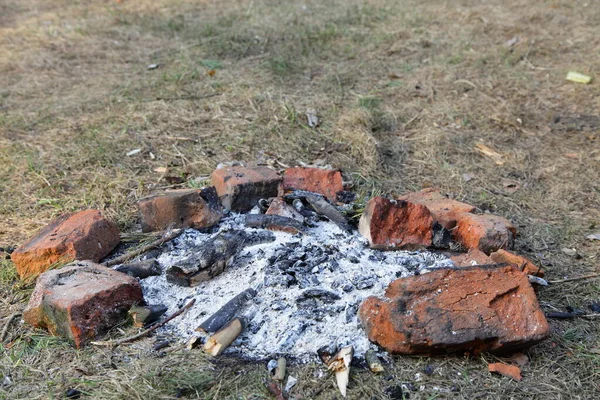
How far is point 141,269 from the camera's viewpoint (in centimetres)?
291


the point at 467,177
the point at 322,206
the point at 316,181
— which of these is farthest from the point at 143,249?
the point at 467,177

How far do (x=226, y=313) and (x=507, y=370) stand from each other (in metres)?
1.19

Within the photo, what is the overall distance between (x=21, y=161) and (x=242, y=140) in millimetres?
1498

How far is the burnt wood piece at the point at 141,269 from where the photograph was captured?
289 cm

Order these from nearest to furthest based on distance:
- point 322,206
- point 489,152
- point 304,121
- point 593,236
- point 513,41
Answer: point 322,206
point 593,236
point 489,152
point 304,121
point 513,41

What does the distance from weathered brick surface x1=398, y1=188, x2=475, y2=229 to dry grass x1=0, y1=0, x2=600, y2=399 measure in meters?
0.30

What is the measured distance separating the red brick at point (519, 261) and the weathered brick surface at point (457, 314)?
38cm

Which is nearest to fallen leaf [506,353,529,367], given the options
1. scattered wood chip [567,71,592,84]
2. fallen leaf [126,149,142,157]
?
fallen leaf [126,149,142,157]

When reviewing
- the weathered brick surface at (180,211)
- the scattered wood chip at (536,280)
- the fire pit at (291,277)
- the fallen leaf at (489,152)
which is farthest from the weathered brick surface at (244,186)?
the fallen leaf at (489,152)

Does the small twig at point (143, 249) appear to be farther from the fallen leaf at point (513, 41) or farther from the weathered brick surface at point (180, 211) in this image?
the fallen leaf at point (513, 41)

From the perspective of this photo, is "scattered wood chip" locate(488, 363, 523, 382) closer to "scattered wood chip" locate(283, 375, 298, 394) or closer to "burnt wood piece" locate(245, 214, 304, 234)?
"scattered wood chip" locate(283, 375, 298, 394)

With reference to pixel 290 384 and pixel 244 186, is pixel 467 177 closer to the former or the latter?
pixel 244 186

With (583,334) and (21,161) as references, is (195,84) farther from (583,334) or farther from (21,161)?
(583,334)

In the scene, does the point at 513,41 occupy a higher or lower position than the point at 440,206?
higher
